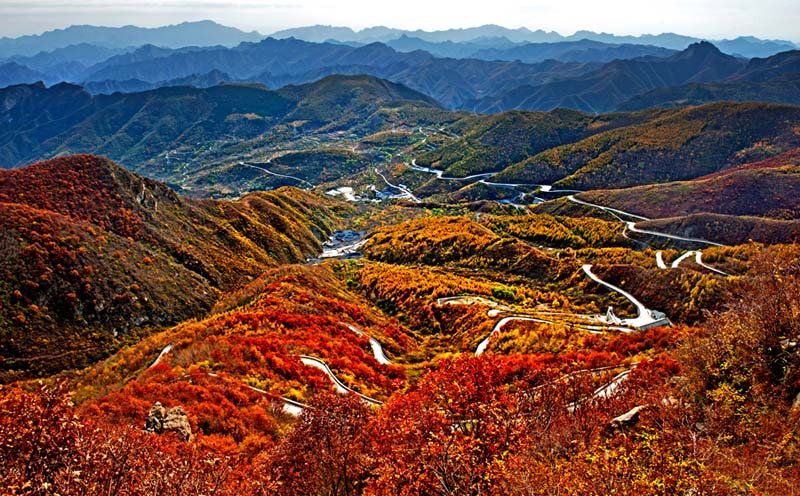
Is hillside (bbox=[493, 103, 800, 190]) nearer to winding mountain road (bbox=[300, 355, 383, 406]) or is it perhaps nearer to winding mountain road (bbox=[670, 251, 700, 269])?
winding mountain road (bbox=[670, 251, 700, 269])

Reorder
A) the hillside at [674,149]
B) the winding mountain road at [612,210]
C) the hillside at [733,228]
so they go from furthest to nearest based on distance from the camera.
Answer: the hillside at [674,149], the winding mountain road at [612,210], the hillside at [733,228]

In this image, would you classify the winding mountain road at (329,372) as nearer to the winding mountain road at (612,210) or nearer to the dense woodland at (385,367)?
the dense woodland at (385,367)

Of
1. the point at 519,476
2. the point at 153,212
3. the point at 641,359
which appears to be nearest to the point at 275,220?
the point at 153,212

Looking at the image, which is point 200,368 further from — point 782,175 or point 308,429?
point 782,175

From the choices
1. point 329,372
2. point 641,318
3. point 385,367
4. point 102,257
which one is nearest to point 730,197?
point 641,318

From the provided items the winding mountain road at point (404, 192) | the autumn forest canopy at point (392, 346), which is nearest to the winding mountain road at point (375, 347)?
the autumn forest canopy at point (392, 346)
